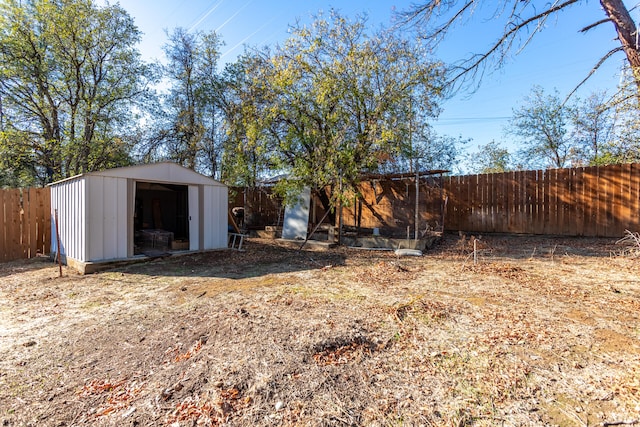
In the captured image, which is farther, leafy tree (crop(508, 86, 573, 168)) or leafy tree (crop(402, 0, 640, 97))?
leafy tree (crop(508, 86, 573, 168))

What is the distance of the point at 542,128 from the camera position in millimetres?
12617

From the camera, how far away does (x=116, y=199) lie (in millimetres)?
6125

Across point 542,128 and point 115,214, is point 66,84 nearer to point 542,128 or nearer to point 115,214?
point 115,214

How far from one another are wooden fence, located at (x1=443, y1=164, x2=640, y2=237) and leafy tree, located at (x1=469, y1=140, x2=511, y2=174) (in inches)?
268

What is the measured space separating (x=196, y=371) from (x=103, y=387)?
62cm

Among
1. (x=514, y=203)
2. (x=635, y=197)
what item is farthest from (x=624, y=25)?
(x=514, y=203)

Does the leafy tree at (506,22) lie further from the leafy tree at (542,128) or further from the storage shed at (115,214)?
the leafy tree at (542,128)

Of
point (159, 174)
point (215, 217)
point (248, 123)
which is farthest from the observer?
point (248, 123)

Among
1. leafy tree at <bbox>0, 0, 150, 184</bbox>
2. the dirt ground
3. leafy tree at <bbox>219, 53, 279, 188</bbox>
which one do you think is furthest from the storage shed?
leafy tree at <bbox>0, 0, 150, 184</bbox>

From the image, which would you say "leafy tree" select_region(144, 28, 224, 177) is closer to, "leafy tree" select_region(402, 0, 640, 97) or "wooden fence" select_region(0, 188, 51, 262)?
"wooden fence" select_region(0, 188, 51, 262)

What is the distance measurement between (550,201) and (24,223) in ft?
45.1

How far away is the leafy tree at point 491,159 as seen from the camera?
15.3 metres

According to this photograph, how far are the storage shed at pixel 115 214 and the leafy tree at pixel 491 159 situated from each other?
44.8ft

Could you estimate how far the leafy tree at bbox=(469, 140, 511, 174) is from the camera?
1530 cm
